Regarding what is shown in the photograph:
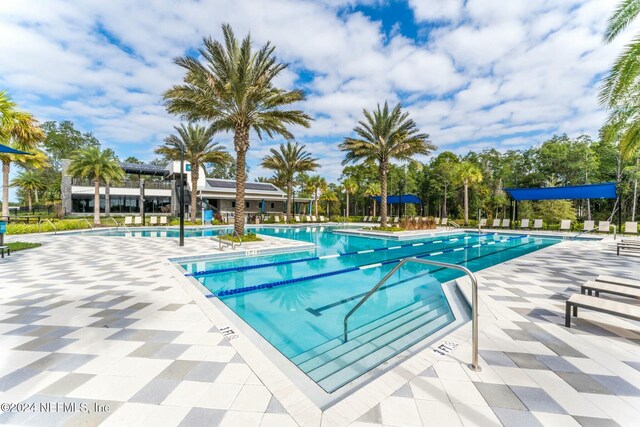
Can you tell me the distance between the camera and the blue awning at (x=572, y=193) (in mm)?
19547

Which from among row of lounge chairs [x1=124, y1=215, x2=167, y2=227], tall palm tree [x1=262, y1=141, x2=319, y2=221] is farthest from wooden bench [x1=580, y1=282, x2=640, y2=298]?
row of lounge chairs [x1=124, y1=215, x2=167, y2=227]

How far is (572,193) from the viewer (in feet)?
68.7

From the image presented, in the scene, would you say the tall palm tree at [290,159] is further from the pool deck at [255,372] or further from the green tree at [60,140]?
the green tree at [60,140]

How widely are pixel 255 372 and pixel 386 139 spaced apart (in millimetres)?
19768

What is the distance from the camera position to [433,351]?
328 cm

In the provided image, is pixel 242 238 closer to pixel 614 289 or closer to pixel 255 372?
pixel 255 372

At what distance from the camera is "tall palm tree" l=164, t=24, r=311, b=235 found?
1214cm

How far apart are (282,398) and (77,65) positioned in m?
21.1

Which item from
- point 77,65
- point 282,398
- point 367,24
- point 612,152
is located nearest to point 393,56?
point 367,24

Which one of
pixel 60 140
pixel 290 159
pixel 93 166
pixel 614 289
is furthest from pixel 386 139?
pixel 60 140

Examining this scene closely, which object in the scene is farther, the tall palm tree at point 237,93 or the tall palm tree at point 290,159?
the tall palm tree at point 290,159

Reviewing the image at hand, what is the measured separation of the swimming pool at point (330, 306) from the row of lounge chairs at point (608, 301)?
1.74 meters

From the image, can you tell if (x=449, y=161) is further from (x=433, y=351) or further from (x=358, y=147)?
(x=433, y=351)

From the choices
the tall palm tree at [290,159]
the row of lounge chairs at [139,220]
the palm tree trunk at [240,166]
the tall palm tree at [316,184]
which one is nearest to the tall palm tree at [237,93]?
the palm tree trunk at [240,166]
